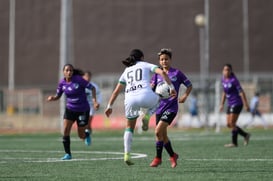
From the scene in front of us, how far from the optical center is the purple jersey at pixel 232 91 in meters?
23.1

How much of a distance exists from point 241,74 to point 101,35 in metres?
12.2

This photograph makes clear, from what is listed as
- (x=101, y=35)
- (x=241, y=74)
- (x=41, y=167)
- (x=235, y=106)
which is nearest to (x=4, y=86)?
(x=101, y=35)

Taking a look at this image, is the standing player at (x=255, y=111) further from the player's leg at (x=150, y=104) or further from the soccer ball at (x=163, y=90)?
the player's leg at (x=150, y=104)

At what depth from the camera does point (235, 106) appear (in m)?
23.3

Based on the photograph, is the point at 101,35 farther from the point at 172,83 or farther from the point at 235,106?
the point at 172,83

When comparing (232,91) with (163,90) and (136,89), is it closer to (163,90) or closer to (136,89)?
(163,90)

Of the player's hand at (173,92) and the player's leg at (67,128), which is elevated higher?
the player's hand at (173,92)

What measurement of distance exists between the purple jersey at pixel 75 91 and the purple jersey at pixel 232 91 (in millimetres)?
5661

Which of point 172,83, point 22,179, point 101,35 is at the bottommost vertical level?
point 22,179

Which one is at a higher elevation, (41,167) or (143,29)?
(143,29)

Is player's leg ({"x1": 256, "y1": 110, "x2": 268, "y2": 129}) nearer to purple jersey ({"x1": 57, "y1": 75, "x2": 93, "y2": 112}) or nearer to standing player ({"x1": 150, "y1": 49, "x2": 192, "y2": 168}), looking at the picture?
purple jersey ({"x1": 57, "y1": 75, "x2": 93, "y2": 112})

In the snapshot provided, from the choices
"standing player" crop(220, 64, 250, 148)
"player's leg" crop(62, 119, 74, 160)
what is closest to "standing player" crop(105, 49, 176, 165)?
"player's leg" crop(62, 119, 74, 160)

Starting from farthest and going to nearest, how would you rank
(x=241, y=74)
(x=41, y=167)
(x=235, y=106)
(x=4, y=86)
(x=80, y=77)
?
1. (x=4, y=86)
2. (x=241, y=74)
3. (x=235, y=106)
4. (x=80, y=77)
5. (x=41, y=167)

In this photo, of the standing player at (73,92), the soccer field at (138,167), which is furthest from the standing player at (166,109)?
the standing player at (73,92)
